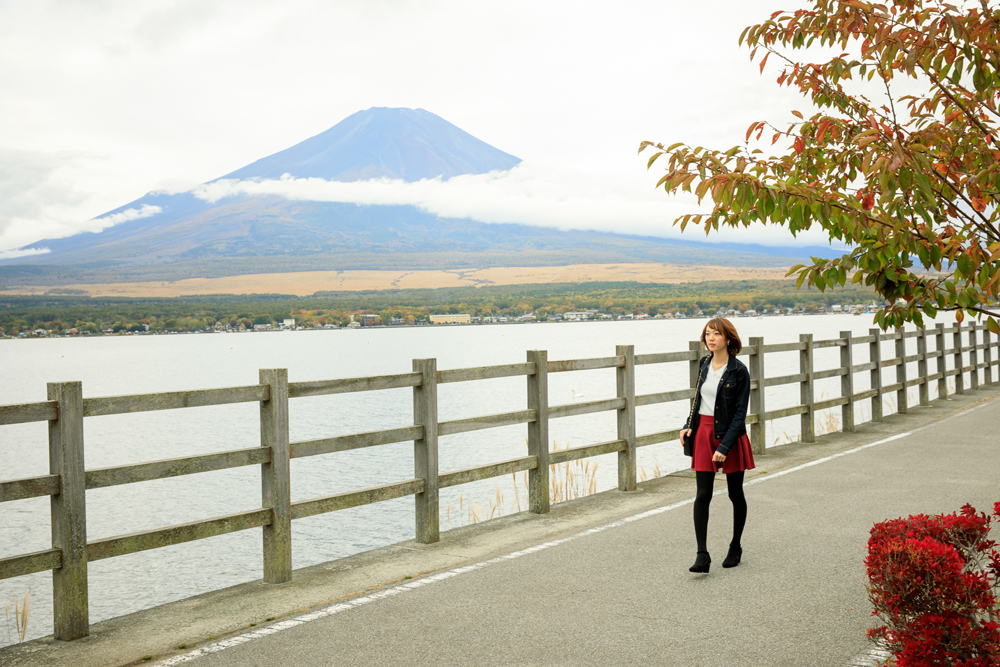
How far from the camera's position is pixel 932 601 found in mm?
3736

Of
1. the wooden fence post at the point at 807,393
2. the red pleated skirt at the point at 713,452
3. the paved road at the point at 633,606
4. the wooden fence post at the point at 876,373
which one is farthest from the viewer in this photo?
the wooden fence post at the point at 876,373

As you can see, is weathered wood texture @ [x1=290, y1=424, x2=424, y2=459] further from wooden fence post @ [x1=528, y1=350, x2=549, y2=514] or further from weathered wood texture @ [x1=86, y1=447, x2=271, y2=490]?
wooden fence post @ [x1=528, y1=350, x2=549, y2=514]

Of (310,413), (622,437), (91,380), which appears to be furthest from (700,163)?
(91,380)

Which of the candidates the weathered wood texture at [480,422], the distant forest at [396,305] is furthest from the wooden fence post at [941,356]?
the distant forest at [396,305]

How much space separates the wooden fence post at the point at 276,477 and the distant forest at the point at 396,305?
128411 mm

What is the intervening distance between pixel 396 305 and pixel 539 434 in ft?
553

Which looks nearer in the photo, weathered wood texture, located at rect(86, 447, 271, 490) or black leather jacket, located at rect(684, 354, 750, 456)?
weathered wood texture, located at rect(86, 447, 271, 490)

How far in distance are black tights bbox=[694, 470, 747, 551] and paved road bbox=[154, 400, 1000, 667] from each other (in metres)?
0.24

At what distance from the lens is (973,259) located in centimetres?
390

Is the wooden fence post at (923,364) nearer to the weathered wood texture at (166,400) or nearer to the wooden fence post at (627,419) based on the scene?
the wooden fence post at (627,419)

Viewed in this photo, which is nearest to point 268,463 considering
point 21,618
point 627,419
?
point 627,419

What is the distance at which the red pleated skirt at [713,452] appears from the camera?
251 inches

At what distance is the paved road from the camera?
188 inches

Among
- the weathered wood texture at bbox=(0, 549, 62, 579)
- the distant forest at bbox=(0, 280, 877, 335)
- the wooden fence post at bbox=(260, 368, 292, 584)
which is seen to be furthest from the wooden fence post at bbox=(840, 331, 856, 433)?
the distant forest at bbox=(0, 280, 877, 335)
